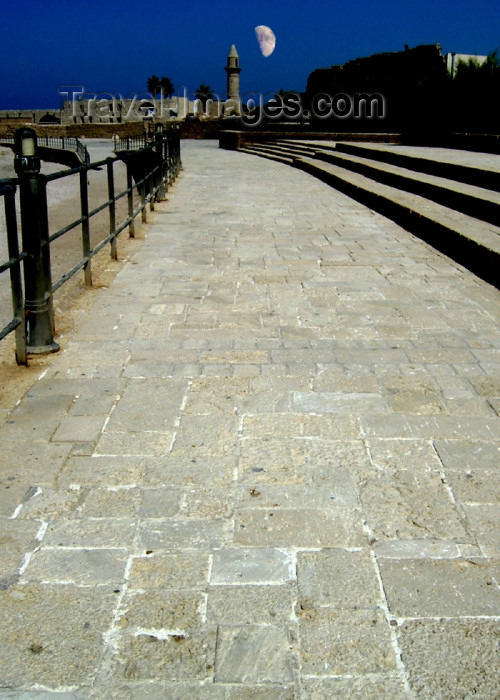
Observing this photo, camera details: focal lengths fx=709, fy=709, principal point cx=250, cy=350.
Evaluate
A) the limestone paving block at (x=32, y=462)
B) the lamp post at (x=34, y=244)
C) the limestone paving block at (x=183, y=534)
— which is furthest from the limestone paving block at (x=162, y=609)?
the lamp post at (x=34, y=244)

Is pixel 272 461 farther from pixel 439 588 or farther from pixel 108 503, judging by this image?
pixel 439 588

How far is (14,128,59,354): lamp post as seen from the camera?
12.9 ft

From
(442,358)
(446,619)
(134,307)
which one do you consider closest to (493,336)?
(442,358)

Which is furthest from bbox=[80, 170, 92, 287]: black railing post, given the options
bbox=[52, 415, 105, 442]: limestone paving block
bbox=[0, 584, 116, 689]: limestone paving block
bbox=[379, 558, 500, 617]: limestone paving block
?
bbox=[379, 558, 500, 617]: limestone paving block

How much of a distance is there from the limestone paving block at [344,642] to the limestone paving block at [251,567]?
6.2 inches

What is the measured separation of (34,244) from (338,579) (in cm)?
271

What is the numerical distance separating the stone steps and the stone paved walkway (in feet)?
4.59

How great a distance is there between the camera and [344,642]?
185cm

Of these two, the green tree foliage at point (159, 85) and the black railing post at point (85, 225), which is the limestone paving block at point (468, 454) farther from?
the green tree foliage at point (159, 85)

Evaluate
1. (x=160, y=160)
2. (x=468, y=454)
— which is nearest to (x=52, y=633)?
(x=468, y=454)

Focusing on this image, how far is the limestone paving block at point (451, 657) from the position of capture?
67.5 inches

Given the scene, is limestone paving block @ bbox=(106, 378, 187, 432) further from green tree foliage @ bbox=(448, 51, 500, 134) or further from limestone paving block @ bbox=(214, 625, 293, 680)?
green tree foliage @ bbox=(448, 51, 500, 134)

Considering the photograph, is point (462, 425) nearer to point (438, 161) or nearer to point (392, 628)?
point (392, 628)

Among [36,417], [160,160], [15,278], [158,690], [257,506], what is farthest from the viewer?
[160,160]
